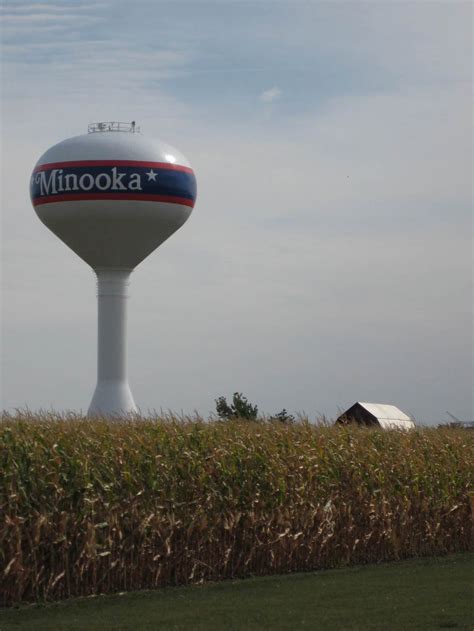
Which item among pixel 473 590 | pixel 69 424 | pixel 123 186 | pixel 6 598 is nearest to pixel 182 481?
pixel 69 424

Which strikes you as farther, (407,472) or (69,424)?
(407,472)

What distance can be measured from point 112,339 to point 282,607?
16376 millimetres

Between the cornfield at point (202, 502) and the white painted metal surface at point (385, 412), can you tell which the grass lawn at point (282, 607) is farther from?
the white painted metal surface at point (385, 412)

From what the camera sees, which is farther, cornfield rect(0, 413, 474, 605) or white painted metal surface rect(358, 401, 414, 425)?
white painted metal surface rect(358, 401, 414, 425)

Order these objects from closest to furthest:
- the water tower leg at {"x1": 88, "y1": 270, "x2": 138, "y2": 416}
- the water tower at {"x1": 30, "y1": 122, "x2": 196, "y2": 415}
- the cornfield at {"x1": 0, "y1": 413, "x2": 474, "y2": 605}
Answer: the cornfield at {"x1": 0, "y1": 413, "x2": 474, "y2": 605} → the water tower at {"x1": 30, "y1": 122, "x2": 196, "y2": 415} → the water tower leg at {"x1": 88, "y1": 270, "x2": 138, "y2": 416}

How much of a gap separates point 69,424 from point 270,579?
3.65 meters

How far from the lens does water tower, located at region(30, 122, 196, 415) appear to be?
26125mm

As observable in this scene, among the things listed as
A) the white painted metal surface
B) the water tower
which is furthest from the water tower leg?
the white painted metal surface

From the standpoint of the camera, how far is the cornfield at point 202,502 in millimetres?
13742

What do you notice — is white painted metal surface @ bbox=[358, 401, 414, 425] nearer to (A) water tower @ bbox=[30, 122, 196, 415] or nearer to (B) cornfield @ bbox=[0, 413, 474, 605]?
(A) water tower @ bbox=[30, 122, 196, 415]

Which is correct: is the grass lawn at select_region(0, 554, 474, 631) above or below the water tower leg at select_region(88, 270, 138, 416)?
below

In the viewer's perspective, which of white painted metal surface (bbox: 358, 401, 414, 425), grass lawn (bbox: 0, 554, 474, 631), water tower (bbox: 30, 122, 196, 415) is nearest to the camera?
grass lawn (bbox: 0, 554, 474, 631)

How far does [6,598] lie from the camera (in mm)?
13164

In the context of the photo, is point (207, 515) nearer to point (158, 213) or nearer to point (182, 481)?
point (182, 481)
